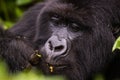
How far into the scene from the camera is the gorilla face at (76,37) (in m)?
3.87

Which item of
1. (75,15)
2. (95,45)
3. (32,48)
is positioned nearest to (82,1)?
(75,15)

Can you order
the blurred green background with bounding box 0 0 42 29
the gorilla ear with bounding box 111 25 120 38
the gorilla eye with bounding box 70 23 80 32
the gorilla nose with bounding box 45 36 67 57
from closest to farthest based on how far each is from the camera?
the gorilla nose with bounding box 45 36 67 57
the gorilla eye with bounding box 70 23 80 32
the gorilla ear with bounding box 111 25 120 38
the blurred green background with bounding box 0 0 42 29

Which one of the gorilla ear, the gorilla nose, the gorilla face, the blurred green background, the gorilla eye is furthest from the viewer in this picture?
the blurred green background

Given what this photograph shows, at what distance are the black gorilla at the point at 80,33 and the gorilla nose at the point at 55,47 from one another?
12 mm

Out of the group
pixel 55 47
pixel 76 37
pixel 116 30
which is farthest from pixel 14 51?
pixel 116 30

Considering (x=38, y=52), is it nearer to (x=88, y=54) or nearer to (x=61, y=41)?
(x=61, y=41)

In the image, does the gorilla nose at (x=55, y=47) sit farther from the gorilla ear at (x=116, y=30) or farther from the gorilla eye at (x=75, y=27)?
the gorilla ear at (x=116, y=30)

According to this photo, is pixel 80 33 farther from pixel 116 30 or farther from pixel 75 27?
pixel 116 30

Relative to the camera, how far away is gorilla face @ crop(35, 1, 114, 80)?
152 inches

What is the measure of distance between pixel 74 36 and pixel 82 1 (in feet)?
1.31

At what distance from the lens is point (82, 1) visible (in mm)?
4012

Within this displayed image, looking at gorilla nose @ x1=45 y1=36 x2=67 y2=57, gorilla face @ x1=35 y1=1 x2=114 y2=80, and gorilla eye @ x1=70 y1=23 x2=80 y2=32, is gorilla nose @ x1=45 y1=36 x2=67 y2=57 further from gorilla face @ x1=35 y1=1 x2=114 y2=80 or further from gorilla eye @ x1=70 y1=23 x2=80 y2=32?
gorilla eye @ x1=70 y1=23 x2=80 y2=32

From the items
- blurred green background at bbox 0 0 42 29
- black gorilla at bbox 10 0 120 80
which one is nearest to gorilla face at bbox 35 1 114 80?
black gorilla at bbox 10 0 120 80

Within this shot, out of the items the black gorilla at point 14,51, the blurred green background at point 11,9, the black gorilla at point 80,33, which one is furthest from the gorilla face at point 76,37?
the blurred green background at point 11,9
